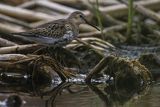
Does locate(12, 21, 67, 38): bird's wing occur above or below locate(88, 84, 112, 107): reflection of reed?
above

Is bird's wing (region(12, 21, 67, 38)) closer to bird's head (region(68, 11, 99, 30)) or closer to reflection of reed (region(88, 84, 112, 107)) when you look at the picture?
bird's head (region(68, 11, 99, 30))

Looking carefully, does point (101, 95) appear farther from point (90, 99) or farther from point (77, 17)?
point (77, 17)

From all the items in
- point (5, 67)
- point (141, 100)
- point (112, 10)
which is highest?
point (112, 10)

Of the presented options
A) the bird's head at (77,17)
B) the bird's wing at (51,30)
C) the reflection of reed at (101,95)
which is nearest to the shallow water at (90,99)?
the reflection of reed at (101,95)

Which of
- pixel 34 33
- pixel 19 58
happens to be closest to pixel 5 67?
pixel 19 58

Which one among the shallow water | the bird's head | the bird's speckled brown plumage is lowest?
the shallow water

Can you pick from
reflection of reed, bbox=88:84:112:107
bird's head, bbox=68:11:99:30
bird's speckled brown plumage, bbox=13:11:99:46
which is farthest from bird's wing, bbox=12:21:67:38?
reflection of reed, bbox=88:84:112:107

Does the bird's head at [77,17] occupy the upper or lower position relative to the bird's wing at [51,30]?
upper

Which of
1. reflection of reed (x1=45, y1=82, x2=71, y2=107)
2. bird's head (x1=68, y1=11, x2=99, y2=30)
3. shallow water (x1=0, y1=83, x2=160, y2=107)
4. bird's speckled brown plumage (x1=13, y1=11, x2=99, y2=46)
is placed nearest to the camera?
shallow water (x1=0, y1=83, x2=160, y2=107)

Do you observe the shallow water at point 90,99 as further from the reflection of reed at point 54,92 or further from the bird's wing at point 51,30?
the bird's wing at point 51,30

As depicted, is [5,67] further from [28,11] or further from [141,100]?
[28,11]

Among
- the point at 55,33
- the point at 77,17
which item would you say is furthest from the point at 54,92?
the point at 77,17
